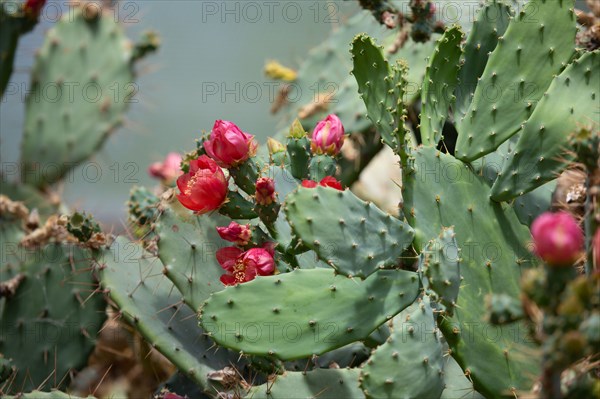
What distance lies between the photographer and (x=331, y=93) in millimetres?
2424

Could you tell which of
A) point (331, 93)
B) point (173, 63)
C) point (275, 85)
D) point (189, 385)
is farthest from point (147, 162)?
point (189, 385)

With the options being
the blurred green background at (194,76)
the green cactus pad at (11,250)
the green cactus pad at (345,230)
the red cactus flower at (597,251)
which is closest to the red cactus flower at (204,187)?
the green cactus pad at (345,230)

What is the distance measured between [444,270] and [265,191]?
0.35 m

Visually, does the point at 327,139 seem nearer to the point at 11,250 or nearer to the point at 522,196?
the point at 522,196

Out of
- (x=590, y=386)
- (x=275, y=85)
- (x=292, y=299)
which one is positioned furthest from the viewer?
(x=275, y=85)

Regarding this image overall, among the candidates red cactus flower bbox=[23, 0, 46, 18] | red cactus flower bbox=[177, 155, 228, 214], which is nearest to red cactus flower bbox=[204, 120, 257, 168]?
red cactus flower bbox=[177, 155, 228, 214]

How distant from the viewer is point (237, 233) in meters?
1.47

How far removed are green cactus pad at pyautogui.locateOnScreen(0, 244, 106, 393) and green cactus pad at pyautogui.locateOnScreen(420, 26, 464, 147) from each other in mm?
942

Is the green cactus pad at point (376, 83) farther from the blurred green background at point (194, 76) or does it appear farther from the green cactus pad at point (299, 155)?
the blurred green background at point (194, 76)

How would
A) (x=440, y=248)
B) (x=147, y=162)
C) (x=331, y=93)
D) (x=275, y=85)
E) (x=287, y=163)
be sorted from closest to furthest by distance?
(x=440, y=248) → (x=287, y=163) → (x=331, y=93) → (x=275, y=85) → (x=147, y=162)

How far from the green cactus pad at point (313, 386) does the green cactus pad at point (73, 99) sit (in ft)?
5.43

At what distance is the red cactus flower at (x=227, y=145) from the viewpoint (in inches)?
57.7

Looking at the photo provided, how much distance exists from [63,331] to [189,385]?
0.45 meters

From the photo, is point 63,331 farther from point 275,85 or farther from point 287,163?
point 275,85
